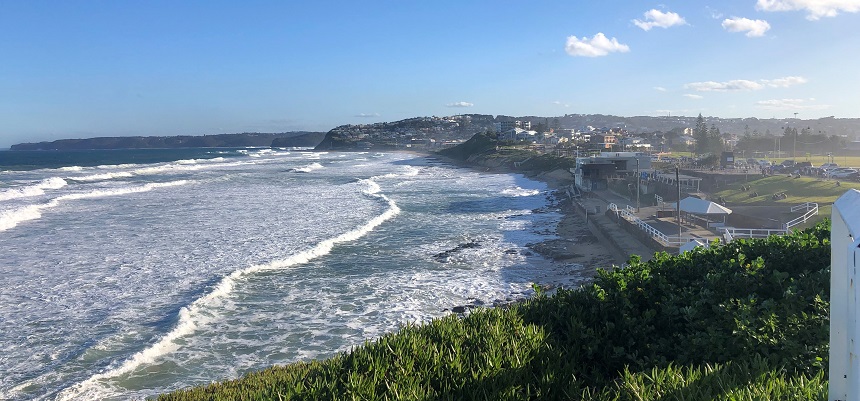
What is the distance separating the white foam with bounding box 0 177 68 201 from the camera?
39.8 metres

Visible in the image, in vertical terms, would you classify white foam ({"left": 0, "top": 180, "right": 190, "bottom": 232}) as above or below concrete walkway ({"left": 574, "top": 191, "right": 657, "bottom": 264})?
above

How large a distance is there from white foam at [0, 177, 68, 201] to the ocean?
5.71 meters

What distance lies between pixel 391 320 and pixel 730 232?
11839mm

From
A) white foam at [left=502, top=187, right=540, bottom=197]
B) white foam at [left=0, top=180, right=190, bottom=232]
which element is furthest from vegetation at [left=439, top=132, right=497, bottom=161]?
white foam at [left=0, top=180, right=190, bottom=232]

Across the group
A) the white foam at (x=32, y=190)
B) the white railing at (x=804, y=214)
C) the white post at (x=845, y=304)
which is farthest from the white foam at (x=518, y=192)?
the white post at (x=845, y=304)

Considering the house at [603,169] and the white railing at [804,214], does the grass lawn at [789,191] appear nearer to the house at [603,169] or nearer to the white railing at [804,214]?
the white railing at [804,214]

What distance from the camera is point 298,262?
755 inches

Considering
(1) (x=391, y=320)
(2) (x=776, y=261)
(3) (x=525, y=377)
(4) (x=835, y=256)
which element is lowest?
(1) (x=391, y=320)

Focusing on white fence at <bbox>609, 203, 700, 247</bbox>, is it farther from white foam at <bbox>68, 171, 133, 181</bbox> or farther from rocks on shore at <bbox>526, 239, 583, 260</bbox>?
white foam at <bbox>68, 171, 133, 181</bbox>

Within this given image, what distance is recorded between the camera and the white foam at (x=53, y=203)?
28163 millimetres

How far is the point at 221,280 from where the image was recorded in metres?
16.4

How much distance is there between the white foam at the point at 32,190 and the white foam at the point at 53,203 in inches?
131

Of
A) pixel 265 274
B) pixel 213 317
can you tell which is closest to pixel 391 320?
pixel 213 317

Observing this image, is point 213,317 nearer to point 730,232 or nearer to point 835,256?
point 835,256
